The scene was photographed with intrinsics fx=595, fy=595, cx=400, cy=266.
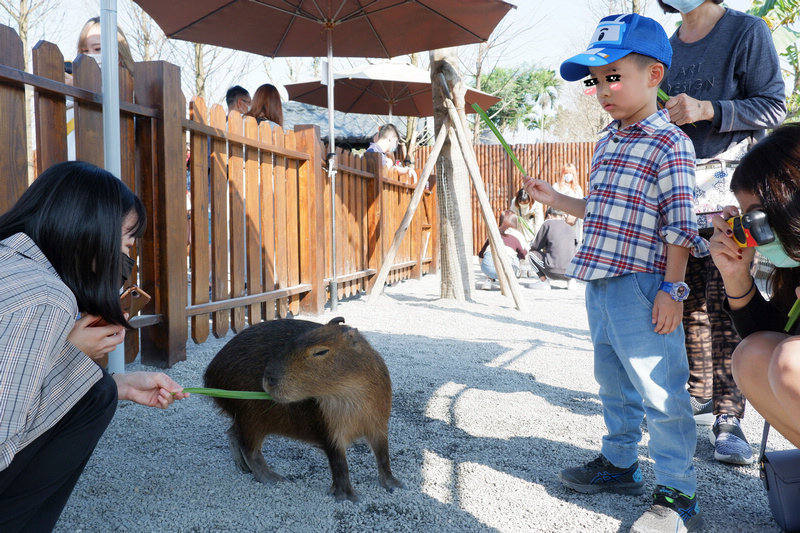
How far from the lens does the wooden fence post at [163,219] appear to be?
3.62 meters

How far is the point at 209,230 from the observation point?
4465mm

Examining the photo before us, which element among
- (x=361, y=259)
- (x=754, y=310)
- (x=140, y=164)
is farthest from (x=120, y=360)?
(x=361, y=259)

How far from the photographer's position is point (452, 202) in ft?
22.3

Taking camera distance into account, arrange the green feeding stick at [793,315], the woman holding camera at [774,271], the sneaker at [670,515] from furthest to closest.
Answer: the sneaker at [670,515] < the green feeding stick at [793,315] < the woman holding camera at [774,271]

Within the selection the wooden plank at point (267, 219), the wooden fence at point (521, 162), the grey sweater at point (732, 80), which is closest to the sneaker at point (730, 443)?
the grey sweater at point (732, 80)

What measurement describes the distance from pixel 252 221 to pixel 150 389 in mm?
3024

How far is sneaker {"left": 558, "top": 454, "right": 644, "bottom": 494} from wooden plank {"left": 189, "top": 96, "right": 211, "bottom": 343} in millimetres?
2765

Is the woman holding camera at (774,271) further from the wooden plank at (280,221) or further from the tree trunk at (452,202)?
the tree trunk at (452,202)

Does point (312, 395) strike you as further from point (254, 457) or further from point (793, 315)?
point (793, 315)

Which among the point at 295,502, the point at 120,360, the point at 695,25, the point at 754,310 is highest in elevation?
the point at 695,25

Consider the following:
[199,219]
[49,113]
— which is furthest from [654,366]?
[199,219]

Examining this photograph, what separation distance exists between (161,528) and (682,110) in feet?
7.75

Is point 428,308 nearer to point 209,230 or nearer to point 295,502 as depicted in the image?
point 209,230

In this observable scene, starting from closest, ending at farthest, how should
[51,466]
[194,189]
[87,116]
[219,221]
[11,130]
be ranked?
[51,466]
[11,130]
[87,116]
[194,189]
[219,221]
